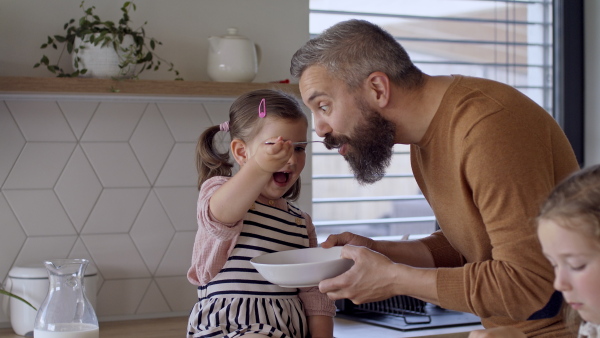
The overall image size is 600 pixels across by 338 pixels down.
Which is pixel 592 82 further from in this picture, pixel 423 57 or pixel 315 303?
pixel 315 303

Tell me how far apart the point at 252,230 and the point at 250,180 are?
219 mm

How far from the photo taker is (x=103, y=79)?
83.1 inches

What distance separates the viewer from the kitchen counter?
212 cm

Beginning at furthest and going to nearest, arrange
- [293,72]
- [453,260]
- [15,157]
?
[15,157] < [453,260] < [293,72]

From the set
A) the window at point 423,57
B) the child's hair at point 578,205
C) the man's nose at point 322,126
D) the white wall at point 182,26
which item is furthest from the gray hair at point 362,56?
the window at point 423,57

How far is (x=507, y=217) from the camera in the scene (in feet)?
4.60

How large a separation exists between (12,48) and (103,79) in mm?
348

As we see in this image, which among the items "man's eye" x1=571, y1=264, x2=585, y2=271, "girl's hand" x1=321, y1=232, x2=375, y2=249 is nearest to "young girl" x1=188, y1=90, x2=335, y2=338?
"girl's hand" x1=321, y1=232, x2=375, y2=249

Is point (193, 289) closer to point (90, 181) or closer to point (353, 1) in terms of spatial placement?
point (90, 181)

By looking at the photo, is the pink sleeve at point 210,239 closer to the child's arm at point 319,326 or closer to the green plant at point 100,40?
the child's arm at point 319,326

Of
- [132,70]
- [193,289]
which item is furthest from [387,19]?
[193,289]

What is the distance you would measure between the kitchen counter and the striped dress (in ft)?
1.25

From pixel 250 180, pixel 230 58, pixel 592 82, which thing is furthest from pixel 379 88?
pixel 592 82

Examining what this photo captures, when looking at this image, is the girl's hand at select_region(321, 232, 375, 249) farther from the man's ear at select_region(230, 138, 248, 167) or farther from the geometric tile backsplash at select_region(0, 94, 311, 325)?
the geometric tile backsplash at select_region(0, 94, 311, 325)
